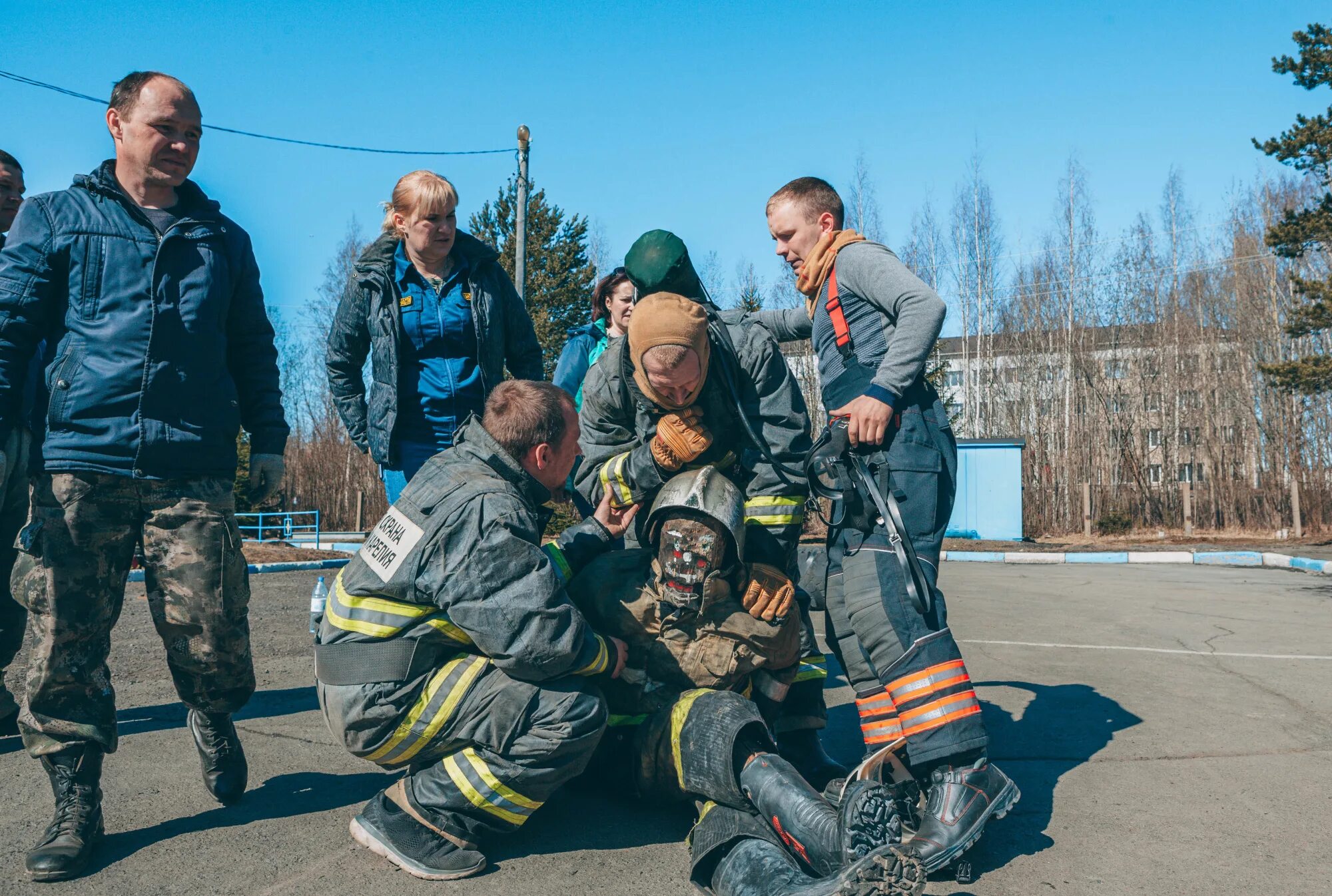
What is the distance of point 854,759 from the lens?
12.1 feet

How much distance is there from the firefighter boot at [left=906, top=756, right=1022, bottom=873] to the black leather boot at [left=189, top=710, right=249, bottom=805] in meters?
2.18

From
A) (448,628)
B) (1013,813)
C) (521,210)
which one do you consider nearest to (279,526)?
(521,210)

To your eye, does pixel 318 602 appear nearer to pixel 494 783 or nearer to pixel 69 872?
pixel 69 872

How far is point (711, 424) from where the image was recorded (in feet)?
11.1

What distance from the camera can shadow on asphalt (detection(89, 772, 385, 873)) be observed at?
2791mm

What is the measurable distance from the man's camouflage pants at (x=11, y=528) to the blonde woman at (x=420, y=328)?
4.65 ft

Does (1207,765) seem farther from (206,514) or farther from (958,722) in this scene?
(206,514)

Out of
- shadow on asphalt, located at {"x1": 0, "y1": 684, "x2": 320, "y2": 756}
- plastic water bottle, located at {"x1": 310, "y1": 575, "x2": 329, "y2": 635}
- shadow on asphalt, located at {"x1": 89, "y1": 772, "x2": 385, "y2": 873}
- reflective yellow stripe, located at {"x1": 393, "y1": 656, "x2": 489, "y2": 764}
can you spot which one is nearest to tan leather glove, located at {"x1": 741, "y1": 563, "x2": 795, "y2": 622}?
reflective yellow stripe, located at {"x1": 393, "y1": 656, "x2": 489, "y2": 764}

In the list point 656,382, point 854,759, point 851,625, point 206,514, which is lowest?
point 854,759

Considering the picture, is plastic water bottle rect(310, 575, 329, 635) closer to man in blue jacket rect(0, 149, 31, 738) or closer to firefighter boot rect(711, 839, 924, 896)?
man in blue jacket rect(0, 149, 31, 738)

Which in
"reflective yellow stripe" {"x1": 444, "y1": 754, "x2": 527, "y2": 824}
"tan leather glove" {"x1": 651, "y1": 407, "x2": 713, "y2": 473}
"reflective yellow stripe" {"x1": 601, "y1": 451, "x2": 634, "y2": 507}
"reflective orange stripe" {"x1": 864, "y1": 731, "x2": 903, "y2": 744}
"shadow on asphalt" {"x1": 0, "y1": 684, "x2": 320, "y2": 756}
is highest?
"tan leather glove" {"x1": 651, "y1": 407, "x2": 713, "y2": 473}

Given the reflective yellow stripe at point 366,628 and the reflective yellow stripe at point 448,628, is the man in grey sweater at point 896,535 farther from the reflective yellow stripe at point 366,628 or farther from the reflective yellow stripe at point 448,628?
the reflective yellow stripe at point 366,628

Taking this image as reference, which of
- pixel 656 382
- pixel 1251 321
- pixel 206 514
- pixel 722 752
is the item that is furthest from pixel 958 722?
pixel 1251 321

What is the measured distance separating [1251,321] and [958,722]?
34659mm
